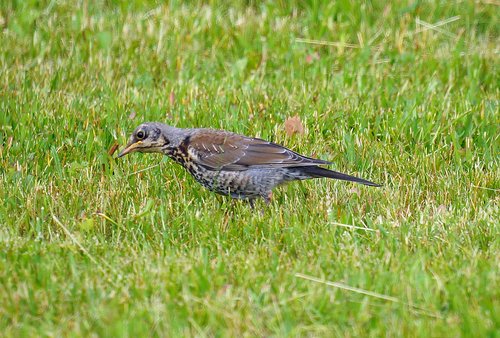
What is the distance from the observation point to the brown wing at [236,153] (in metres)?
5.74

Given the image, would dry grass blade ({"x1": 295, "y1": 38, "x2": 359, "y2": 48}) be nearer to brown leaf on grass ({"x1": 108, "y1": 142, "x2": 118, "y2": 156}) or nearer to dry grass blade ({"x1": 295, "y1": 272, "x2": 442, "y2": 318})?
brown leaf on grass ({"x1": 108, "y1": 142, "x2": 118, "y2": 156})

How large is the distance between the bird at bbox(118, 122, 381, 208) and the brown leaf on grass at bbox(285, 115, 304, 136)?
72cm

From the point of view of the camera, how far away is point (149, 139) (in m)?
5.89

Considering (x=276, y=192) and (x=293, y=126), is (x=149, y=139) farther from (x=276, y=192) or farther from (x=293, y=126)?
(x=293, y=126)

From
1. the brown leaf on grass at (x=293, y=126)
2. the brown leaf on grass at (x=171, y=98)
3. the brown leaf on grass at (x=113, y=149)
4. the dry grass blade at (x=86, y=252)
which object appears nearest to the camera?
the dry grass blade at (x=86, y=252)

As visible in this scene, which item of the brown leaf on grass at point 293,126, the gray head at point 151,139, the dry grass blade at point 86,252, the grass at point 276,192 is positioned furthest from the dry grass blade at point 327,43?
the dry grass blade at point 86,252

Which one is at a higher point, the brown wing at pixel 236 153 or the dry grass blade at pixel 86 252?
the brown wing at pixel 236 153

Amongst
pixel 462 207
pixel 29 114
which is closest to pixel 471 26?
pixel 462 207

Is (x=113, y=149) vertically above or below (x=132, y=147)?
below

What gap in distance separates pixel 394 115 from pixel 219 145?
5.29 feet

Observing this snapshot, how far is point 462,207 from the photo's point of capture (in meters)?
5.49

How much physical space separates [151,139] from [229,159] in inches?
20.5

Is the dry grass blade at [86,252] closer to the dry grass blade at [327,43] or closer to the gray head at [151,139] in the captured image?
the gray head at [151,139]

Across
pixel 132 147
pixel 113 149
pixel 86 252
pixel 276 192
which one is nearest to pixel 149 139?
pixel 132 147
